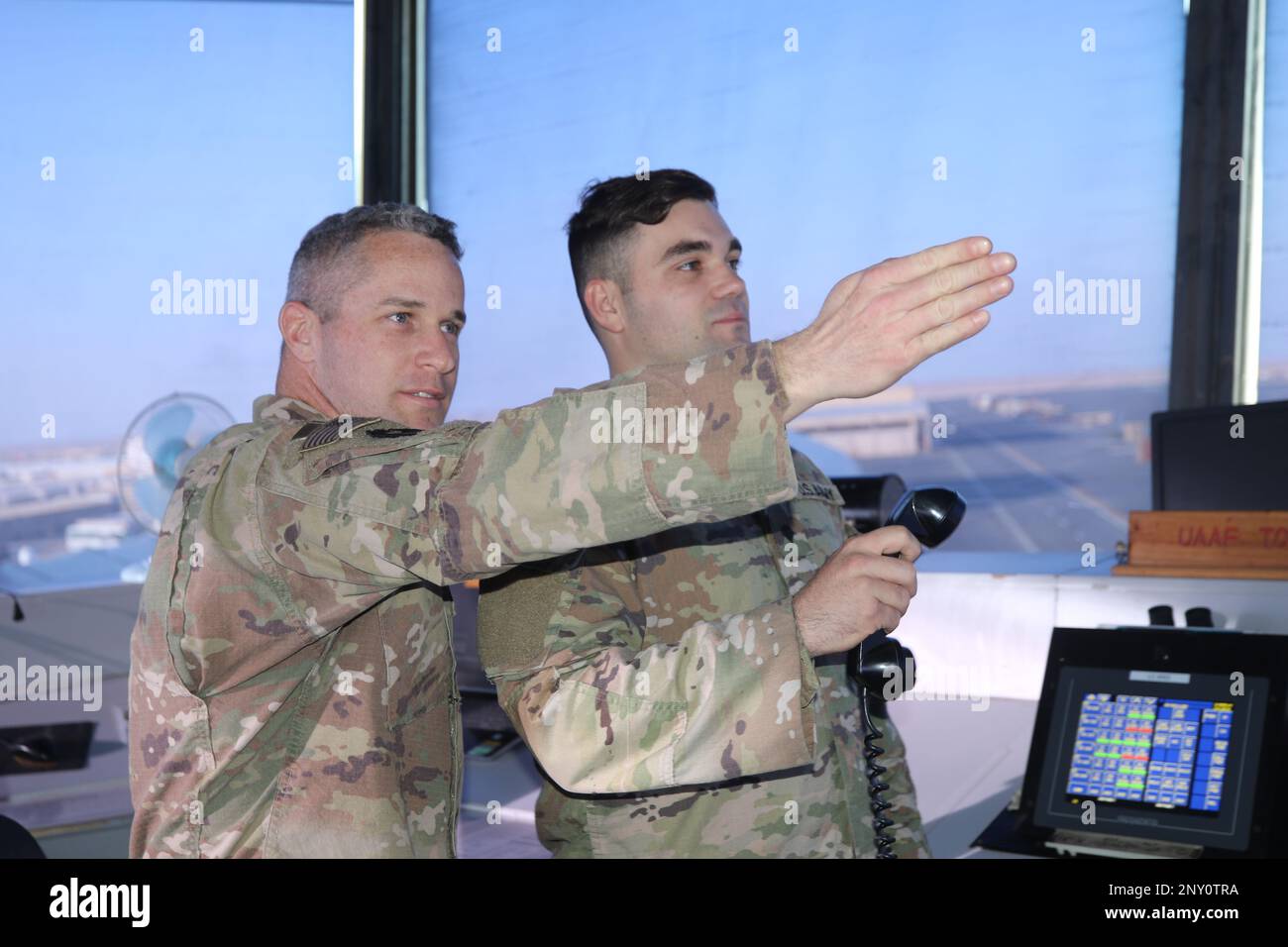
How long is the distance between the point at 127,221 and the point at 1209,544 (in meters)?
3.63

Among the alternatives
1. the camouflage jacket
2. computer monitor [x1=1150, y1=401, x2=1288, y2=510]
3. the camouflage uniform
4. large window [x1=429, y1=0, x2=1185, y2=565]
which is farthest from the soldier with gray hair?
large window [x1=429, y1=0, x2=1185, y2=565]

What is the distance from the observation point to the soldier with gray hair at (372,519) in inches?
35.4

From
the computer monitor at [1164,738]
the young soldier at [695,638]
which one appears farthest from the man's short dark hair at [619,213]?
the computer monitor at [1164,738]

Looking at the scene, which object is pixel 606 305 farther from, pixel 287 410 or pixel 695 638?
pixel 695 638

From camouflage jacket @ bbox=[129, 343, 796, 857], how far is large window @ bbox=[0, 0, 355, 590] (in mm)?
2906

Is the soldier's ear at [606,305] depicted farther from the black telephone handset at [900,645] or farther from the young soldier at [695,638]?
the black telephone handset at [900,645]

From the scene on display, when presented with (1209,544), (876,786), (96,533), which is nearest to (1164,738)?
(876,786)

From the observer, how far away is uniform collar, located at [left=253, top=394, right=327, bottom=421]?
4.26 ft

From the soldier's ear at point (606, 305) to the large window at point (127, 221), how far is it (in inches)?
93.1

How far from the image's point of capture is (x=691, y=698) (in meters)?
1.11

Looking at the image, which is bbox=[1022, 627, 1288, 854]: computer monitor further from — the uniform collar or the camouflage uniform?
the uniform collar

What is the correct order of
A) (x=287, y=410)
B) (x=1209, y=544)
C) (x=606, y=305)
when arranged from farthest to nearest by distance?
(x=1209, y=544) < (x=606, y=305) < (x=287, y=410)

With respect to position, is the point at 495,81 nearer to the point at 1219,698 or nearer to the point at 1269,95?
the point at 1269,95
